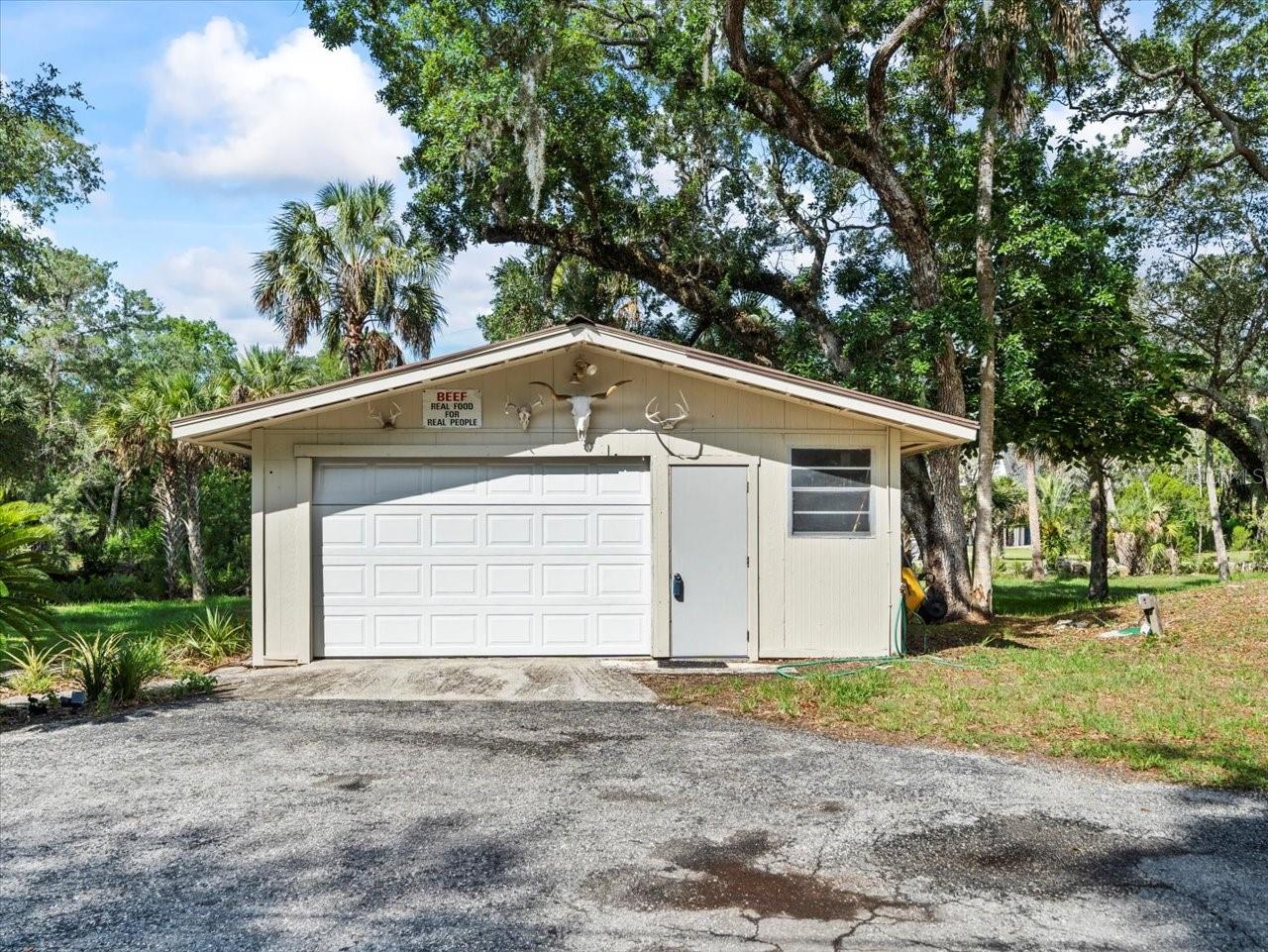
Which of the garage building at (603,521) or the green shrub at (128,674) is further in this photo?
the garage building at (603,521)

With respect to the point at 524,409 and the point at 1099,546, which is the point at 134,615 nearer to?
the point at 524,409

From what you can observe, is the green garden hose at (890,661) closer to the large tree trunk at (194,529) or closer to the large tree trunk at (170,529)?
the large tree trunk at (194,529)

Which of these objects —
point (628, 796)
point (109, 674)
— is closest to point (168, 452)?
point (109, 674)

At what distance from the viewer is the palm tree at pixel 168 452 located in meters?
20.7

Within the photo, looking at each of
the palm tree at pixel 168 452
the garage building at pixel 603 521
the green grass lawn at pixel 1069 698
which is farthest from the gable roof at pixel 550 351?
the palm tree at pixel 168 452

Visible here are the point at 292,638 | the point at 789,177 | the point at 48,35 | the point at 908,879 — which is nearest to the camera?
the point at 908,879

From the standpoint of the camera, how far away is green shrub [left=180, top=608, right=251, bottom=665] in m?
10.5

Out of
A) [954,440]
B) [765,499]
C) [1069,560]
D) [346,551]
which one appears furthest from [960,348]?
[1069,560]

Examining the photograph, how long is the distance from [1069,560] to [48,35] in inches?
1194

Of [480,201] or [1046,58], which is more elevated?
[1046,58]

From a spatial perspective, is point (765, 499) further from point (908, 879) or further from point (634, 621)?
point (908, 879)

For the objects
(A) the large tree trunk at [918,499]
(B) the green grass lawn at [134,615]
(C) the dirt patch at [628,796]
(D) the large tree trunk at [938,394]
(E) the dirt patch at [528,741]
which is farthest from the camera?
(A) the large tree trunk at [918,499]

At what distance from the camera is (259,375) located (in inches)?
795

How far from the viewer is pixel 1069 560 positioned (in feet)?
103
